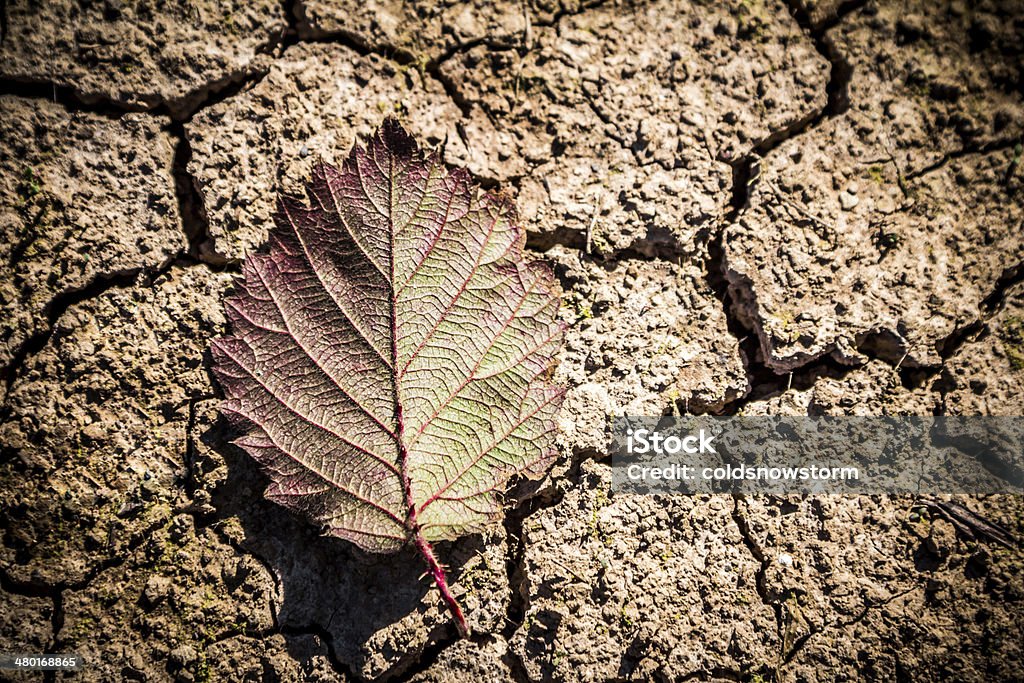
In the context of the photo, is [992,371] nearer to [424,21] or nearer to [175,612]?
[424,21]

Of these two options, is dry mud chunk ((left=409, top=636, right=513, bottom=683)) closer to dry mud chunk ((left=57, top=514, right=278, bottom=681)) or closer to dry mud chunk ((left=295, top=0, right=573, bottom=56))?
dry mud chunk ((left=57, top=514, right=278, bottom=681))

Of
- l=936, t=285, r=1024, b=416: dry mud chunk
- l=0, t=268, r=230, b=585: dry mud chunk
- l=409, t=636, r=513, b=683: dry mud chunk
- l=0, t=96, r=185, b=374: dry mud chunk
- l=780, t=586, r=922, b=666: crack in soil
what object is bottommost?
l=409, t=636, r=513, b=683: dry mud chunk

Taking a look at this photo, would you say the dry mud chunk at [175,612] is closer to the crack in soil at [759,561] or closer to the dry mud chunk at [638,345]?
the dry mud chunk at [638,345]

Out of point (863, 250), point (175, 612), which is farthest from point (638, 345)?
point (175, 612)

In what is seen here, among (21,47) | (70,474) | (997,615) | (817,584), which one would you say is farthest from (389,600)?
(21,47)

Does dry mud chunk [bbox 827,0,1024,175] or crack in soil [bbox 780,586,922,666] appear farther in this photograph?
dry mud chunk [bbox 827,0,1024,175]

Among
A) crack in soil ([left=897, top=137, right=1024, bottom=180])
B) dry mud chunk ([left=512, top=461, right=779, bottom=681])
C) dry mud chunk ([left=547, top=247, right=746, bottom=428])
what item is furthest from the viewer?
crack in soil ([left=897, top=137, right=1024, bottom=180])

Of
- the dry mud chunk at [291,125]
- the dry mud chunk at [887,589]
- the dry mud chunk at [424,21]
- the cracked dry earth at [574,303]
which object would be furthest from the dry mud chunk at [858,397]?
the dry mud chunk at [424,21]

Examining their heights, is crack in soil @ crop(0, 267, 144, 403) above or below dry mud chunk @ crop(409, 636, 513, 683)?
above

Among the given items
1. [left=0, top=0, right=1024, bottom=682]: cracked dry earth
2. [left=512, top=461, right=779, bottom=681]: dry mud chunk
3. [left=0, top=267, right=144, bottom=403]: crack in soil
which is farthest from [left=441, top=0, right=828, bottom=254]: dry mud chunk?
[left=0, top=267, right=144, bottom=403]: crack in soil
